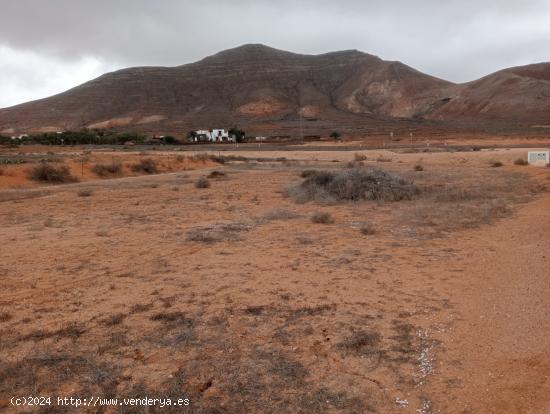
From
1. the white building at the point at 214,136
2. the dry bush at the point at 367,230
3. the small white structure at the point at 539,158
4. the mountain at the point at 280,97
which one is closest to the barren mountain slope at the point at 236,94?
the mountain at the point at 280,97

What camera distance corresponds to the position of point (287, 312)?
598 centimetres

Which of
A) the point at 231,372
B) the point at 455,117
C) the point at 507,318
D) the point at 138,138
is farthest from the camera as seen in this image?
the point at 455,117

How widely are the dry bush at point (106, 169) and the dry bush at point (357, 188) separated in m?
14.1

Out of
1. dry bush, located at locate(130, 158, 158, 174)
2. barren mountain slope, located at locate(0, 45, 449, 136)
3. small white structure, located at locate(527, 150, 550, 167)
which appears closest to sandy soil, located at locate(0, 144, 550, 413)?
small white structure, located at locate(527, 150, 550, 167)

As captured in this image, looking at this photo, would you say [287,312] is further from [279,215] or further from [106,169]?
[106,169]

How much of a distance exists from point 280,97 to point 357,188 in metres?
112

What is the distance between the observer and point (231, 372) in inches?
179

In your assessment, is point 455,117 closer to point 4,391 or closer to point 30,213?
point 30,213

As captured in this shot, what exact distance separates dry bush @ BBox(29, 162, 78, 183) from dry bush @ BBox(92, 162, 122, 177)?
232 centimetres

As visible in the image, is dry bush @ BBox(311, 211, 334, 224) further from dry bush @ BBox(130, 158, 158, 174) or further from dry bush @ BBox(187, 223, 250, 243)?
dry bush @ BBox(130, 158, 158, 174)

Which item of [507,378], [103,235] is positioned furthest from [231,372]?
[103,235]

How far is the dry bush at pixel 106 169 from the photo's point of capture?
89.7ft

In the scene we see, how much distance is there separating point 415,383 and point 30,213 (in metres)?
12.6

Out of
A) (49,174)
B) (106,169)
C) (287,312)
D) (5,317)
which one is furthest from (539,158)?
(5,317)
